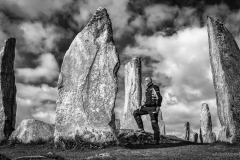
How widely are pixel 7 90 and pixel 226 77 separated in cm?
920

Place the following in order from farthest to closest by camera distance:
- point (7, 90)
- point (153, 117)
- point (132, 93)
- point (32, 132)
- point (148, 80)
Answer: point (132, 93)
point (7, 90)
point (32, 132)
point (148, 80)
point (153, 117)

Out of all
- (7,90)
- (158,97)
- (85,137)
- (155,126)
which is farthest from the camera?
(7,90)

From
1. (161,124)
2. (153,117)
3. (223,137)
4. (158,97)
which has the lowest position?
(223,137)

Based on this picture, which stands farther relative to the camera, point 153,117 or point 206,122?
point 206,122

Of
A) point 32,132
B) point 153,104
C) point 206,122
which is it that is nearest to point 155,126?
point 153,104

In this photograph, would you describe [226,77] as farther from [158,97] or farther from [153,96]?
[153,96]

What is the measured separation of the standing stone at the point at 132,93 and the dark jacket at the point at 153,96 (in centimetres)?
659

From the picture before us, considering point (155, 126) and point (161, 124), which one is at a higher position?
point (161, 124)

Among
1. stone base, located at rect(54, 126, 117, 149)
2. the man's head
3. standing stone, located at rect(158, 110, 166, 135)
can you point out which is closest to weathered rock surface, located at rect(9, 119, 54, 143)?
stone base, located at rect(54, 126, 117, 149)

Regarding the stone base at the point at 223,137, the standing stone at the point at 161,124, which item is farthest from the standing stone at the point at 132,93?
the stone base at the point at 223,137

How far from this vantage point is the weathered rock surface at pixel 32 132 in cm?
1085

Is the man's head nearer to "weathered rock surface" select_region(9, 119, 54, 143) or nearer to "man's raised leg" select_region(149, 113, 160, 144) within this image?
"man's raised leg" select_region(149, 113, 160, 144)

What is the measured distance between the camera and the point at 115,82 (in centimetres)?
939

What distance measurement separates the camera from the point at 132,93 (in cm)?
1681
